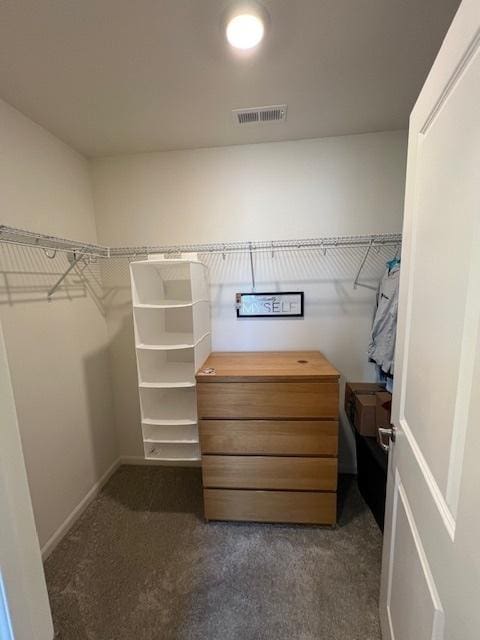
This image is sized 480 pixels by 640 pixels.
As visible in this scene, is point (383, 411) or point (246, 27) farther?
point (383, 411)

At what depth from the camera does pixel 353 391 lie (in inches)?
73.4

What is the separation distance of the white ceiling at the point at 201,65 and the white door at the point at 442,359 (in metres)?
0.53

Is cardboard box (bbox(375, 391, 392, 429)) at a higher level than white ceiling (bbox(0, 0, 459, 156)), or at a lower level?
lower

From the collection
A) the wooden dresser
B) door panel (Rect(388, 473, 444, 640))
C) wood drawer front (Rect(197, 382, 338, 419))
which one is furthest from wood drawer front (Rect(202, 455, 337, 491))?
door panel (Rect(388, 473, 444, 640))

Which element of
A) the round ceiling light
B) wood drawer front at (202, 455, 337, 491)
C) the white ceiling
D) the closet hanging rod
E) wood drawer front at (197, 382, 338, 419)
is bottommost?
wood drawer front at (202, 455, 337, 491)

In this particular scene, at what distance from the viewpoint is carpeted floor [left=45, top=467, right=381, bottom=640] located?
3.97 feet

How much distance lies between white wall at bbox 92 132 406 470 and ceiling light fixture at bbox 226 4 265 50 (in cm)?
85

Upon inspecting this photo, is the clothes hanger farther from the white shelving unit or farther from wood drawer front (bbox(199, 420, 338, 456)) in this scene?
the white shelving unit

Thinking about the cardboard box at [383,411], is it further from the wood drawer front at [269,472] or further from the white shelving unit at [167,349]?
the white shelving unit at [167,349]

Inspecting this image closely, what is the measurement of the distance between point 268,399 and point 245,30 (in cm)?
163

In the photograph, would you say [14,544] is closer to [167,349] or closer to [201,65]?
[167,349]

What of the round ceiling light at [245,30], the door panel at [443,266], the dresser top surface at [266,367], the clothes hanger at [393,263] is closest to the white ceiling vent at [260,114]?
the round ceiling light at [245,30]

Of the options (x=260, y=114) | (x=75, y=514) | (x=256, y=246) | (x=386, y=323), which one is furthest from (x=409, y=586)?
(x=260, y=114)

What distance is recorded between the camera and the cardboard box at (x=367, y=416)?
1.69m
